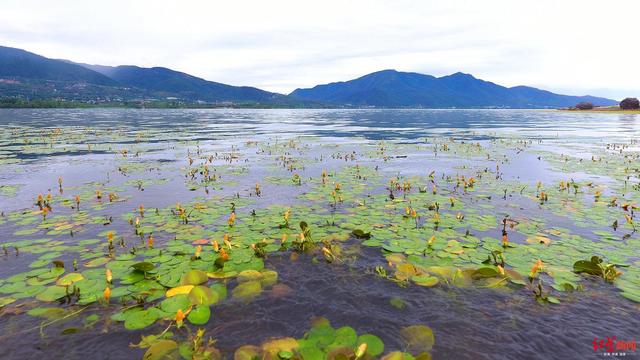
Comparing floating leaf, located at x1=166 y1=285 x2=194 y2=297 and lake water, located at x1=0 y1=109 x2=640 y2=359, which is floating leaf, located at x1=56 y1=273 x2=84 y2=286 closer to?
lake water, located at x1=0 y1=109 x2=640 y2=359

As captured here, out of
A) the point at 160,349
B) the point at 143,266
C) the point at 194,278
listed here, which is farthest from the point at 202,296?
the point at 143,266

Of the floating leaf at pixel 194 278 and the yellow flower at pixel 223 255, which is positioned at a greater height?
the yellow flower at pixel 223 255

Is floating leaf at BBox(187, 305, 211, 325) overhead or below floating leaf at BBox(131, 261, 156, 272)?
below

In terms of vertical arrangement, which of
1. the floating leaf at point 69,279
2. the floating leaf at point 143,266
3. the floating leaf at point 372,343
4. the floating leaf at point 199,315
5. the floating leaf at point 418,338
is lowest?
the floating leaf at point 418,338

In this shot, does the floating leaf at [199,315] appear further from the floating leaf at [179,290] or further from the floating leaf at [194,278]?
the floating leaf at [194,278]

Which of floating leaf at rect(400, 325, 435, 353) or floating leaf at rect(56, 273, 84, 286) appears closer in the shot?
floating leaf at rect(400, 325, 435, 353)

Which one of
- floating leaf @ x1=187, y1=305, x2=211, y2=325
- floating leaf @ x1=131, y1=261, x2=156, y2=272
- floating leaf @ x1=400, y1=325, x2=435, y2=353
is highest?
floating leaf @ x1=131, y1=261, x2=156, y2=272

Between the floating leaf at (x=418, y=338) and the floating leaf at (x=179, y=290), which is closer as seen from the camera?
the floating leaf at (x=418, y=338)

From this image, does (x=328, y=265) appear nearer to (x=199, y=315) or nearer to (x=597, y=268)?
(x=199, y=315)

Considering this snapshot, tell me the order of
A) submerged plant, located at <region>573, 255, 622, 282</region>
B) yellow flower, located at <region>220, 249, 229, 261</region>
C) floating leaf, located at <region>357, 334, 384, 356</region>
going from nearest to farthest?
1. floating leaf, located at <region>357, 334, 384, 356</region>
2. submerged plant, located at <region>573, 255, 622, 282</region>
3. yellow flower, located at <region>220, 249, 229, 261</region>

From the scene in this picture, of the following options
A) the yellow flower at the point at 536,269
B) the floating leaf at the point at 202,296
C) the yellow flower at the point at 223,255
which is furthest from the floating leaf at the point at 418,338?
the yellow flower at the point at 223,255

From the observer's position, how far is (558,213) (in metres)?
13.2

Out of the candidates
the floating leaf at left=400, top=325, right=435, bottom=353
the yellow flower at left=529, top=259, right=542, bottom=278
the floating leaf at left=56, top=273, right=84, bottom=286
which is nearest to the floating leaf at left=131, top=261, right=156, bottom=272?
the floating leaf at left=56, top=273, right=84, bottom=286

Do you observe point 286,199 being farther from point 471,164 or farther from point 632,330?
point 471,164
